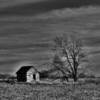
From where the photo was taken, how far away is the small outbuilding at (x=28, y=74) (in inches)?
2988

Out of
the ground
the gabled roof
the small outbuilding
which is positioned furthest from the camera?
the gabled roof

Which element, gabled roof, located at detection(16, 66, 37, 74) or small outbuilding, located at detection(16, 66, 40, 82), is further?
gabled roof, located at detection(16, 66, 37, 74)

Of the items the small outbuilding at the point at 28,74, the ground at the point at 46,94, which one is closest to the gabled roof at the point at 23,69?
the small outbuilding at the point at 28,74

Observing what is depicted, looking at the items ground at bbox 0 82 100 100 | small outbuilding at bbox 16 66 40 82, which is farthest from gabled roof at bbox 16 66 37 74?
ground at bbox 0 82 100 100

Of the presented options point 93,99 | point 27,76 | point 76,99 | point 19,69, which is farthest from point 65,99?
point 19,69

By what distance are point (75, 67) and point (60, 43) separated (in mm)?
5278

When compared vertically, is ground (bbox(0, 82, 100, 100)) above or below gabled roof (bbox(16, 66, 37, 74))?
below

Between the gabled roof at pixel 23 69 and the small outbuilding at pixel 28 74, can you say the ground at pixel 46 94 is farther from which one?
the gabled roof at pixel 23 69

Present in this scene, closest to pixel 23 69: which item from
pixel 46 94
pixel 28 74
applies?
pixel 28 74

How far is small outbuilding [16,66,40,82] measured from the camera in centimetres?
7591

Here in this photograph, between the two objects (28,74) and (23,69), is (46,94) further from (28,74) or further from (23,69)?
(23,69)

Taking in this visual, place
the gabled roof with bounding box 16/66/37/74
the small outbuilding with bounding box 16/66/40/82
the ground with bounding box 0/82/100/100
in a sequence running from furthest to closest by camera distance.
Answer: the gabled roof with bounding box 16/66/37/74, the small outbuilding with bounding box 16/66/40/82, the ground with bounding box 0/82/100/100

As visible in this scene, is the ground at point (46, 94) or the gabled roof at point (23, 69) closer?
the ground at point (46, 94)

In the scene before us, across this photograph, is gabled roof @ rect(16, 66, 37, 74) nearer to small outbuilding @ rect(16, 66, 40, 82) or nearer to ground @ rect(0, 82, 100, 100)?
small outbuilding @ rect(16, 66, 40, 82)
